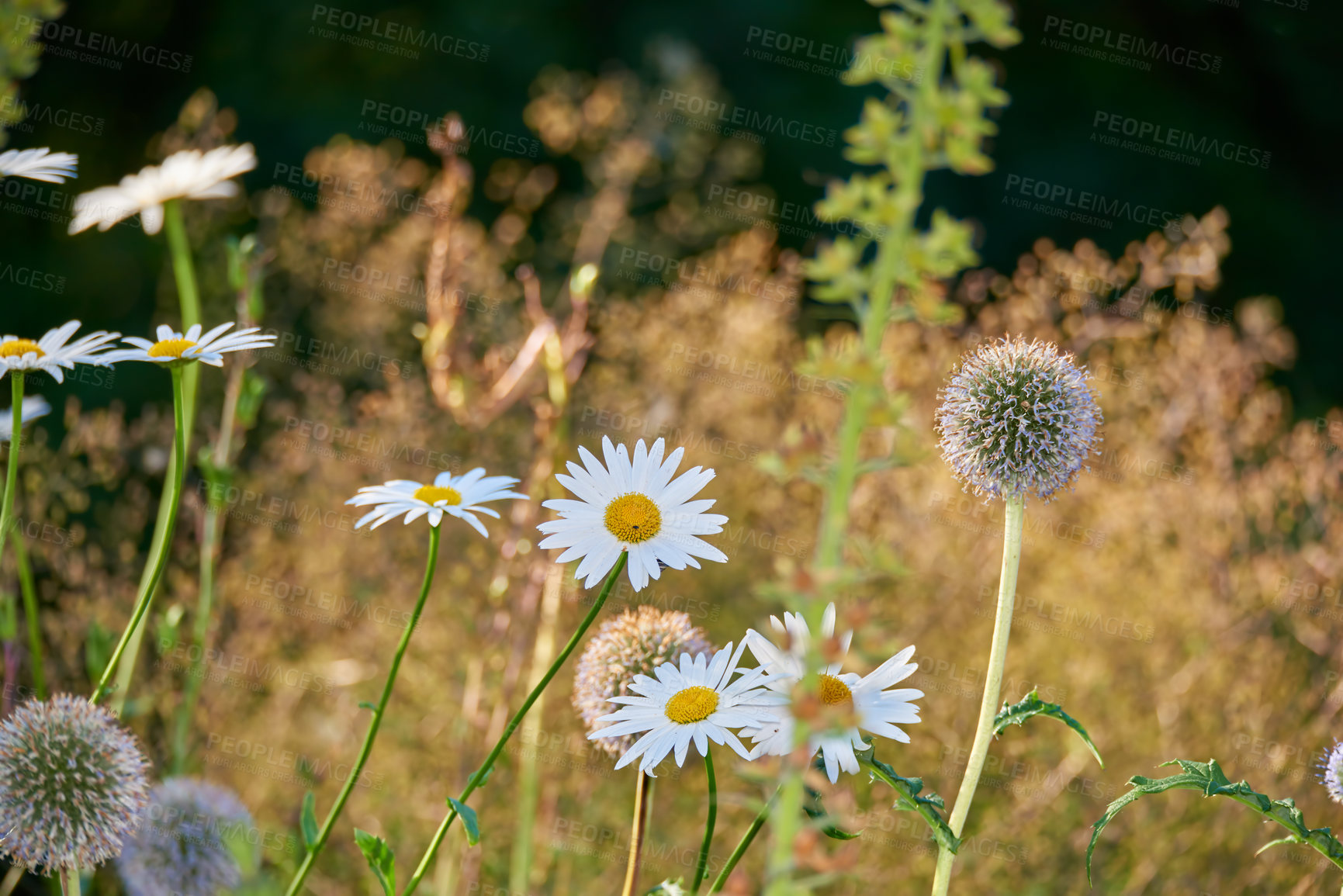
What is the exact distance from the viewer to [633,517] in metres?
1.46

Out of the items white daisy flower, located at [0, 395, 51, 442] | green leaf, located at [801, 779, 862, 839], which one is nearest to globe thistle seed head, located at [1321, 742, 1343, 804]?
green leaf, located at [801, 779, 862, 839]

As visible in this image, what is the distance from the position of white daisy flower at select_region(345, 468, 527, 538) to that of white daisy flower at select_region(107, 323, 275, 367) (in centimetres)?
29

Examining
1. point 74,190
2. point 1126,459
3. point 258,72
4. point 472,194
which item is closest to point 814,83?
point 472,194

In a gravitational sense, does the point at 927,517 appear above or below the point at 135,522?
above

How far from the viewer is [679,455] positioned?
60.9 inches

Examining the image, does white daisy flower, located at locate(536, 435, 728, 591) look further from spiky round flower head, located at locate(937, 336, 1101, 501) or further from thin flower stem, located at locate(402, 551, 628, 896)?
spiky round flower head, located at locate(937, 336, 1101, 501)

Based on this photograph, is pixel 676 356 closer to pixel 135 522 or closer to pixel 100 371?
pixel 135 522

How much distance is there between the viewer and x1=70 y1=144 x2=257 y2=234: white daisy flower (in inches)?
87.4

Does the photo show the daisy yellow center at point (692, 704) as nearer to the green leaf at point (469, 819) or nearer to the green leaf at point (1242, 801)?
the green leaf at point (469, 819)

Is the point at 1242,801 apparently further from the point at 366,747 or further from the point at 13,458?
the point at 13,458

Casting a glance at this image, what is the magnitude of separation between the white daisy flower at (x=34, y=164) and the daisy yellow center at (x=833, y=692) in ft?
4.59

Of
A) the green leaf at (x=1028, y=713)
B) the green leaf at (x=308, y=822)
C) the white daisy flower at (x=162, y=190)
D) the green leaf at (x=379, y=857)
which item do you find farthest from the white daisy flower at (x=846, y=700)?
the white daisy flower at (x=162, y=190)

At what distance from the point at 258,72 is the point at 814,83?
3594 millimetres

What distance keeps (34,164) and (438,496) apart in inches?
32.0
